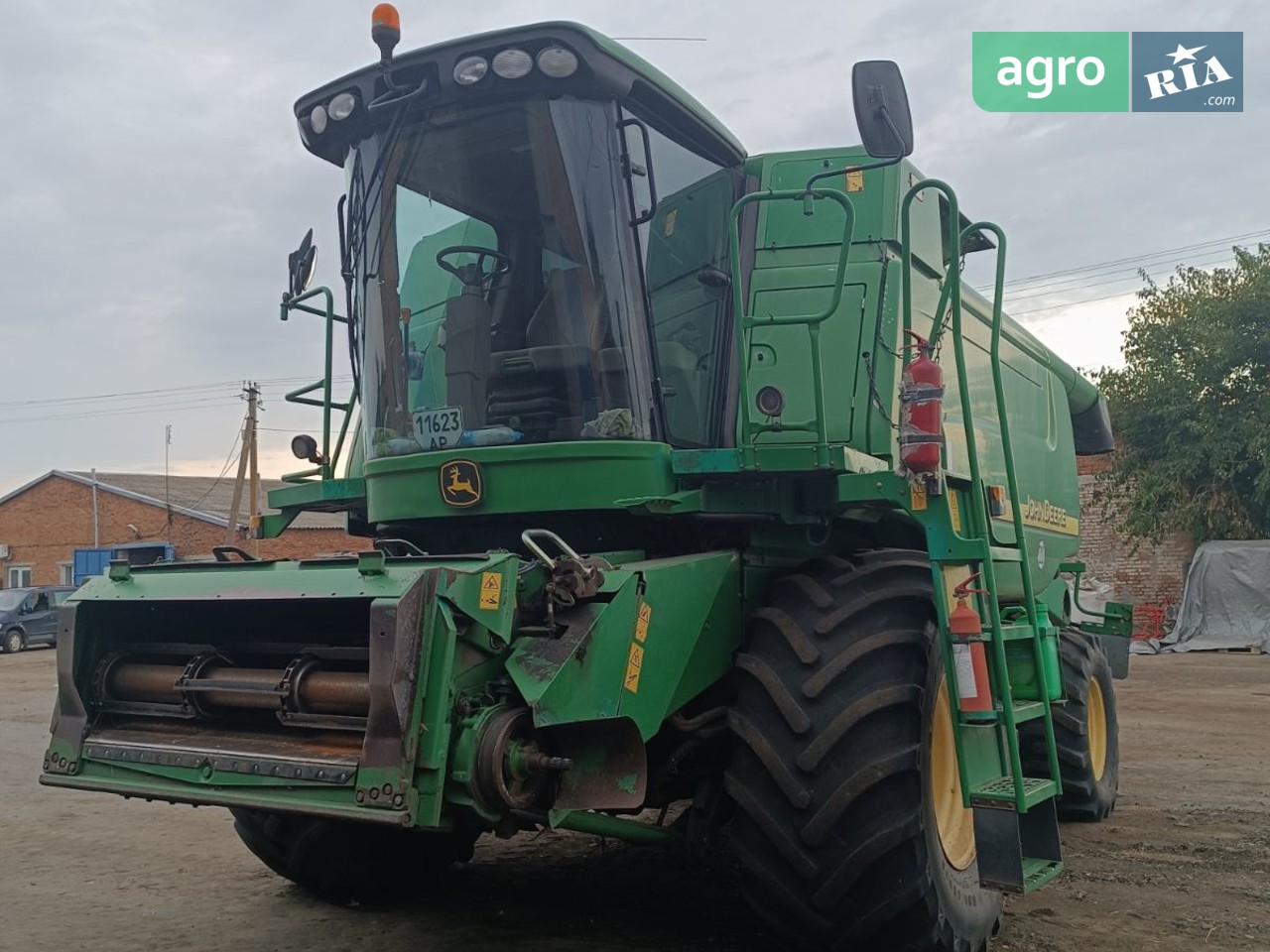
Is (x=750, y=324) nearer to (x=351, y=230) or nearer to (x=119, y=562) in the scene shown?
(x=351, y=230)

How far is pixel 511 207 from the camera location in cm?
458

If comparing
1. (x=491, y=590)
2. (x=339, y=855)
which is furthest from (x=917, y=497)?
(x=339, y=855)

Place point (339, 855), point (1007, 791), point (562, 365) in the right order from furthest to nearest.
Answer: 1. point (339, 855)
2. point (562, 365)
3. point (1007, 791)

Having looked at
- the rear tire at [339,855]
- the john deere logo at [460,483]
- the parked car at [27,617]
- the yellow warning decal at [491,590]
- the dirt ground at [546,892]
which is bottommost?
the parked car at [27,617]

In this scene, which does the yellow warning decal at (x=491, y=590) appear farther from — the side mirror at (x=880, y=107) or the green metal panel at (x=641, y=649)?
the side mirror at (x=880, y=107)

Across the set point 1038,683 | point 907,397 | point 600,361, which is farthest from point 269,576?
point 1038,683

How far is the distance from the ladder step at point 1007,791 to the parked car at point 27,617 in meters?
27.1

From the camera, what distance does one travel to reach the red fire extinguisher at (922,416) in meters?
4.21

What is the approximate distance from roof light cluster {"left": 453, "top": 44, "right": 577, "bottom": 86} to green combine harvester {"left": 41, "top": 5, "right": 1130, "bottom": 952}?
0.01m

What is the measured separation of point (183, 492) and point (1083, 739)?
40.8 m

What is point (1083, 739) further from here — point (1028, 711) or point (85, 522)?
point (85, 522)

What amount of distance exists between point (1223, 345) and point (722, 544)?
66.9ft

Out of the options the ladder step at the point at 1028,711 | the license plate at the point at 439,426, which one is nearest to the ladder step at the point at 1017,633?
the ladder step at the point at 1028,711

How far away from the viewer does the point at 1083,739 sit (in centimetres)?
707
